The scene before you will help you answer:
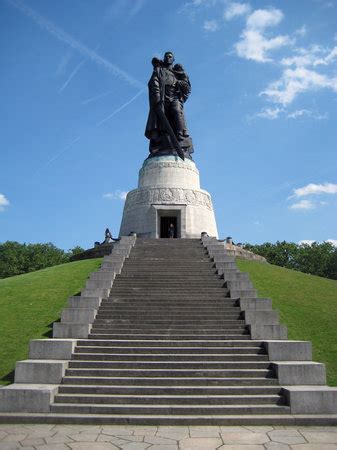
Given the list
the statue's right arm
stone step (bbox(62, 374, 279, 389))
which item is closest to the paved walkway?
stone step (bbox(62, 374, 279, 389))

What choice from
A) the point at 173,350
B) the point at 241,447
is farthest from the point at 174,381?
the point at 241,447

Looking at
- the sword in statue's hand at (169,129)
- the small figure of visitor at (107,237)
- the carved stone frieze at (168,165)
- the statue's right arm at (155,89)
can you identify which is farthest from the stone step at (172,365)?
the statue's right arm at (155,89)

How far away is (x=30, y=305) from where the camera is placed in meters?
16.8

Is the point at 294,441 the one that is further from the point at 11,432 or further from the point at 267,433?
the point at 11,432

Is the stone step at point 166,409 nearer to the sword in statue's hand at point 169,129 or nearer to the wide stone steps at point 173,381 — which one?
the wide stone steps at point 173,381

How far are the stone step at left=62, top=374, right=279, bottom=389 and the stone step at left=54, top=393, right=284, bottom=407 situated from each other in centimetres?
47

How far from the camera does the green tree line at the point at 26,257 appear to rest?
207 feet

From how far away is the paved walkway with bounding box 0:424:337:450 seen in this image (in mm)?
7039

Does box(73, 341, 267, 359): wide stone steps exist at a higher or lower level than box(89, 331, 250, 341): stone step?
lower

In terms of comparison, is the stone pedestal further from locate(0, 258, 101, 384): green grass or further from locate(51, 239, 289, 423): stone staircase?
locate(51, 239, 289, 423): stone staircase

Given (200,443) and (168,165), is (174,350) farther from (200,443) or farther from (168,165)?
(168,165)

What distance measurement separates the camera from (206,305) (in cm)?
1372

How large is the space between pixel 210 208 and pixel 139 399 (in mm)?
22638

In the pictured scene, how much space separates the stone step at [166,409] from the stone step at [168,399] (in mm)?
202
